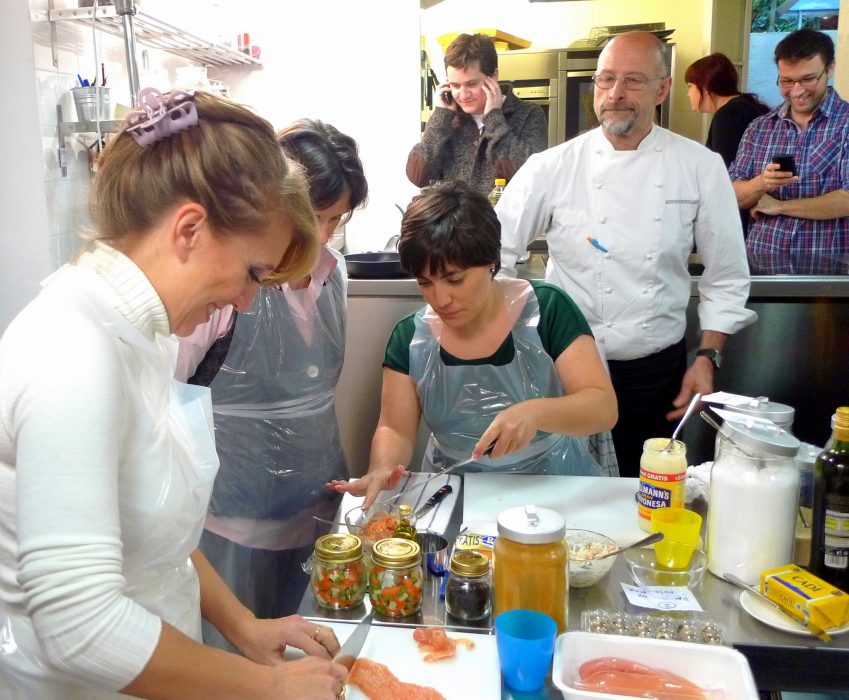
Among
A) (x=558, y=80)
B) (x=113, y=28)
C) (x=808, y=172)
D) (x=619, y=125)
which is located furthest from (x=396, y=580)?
(x=558, y=80)

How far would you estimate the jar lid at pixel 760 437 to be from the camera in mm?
1030

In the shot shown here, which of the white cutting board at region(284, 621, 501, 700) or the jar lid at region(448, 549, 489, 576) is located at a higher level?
the jar lid at region(448, 549, 489, 576)

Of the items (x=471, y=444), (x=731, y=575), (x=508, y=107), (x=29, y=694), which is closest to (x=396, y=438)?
(x=471, y=444)

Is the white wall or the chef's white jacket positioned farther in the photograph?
the white wall

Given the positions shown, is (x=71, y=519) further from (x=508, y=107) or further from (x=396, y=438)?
(x=508, y=107)

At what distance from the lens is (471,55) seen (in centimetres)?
325

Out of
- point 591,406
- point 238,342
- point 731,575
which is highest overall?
point 238,342

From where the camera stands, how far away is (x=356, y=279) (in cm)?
241

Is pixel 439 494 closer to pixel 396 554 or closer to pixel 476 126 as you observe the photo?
pixel 396 554

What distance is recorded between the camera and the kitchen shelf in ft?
7.87

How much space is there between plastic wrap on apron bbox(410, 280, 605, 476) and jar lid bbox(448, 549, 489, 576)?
0.64m

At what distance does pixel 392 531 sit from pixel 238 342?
0.51 metres

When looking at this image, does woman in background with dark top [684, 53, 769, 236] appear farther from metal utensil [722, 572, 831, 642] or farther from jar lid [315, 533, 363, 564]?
jar lid [315, 533, 363, 564]

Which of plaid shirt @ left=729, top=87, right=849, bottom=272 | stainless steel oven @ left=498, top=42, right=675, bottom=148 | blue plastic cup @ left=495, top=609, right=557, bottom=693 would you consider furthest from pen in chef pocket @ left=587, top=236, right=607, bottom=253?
stainless steel oven @ left=498, top=42, right=675, bottom=148
